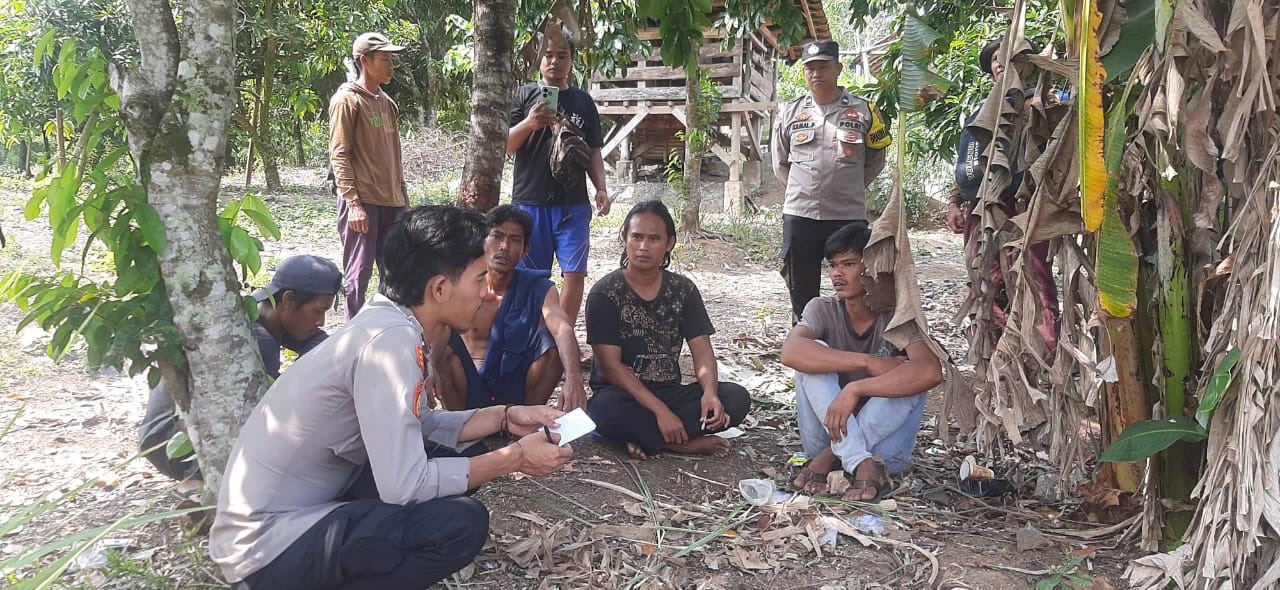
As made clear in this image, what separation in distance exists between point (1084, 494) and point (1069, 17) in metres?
1.63

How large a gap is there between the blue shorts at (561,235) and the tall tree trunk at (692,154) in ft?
14.9

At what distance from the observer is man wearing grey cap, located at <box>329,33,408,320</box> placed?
4.18m

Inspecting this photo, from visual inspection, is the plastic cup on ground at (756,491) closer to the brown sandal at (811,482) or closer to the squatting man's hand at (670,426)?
the brown sandal at (811,482)

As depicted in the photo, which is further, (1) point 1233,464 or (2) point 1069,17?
(2) point 1069,17

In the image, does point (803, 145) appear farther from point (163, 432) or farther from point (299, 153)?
point (299, 153)

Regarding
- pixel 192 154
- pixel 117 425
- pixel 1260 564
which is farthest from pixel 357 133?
pixel 1260 564

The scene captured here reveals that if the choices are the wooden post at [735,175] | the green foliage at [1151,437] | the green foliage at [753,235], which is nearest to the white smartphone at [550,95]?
the green foliage at [1151,437]

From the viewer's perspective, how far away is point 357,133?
4262 millimetres

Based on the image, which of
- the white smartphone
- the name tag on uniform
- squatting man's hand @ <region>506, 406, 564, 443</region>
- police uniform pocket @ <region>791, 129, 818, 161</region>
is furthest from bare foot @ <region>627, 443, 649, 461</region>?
the name tag on uniform

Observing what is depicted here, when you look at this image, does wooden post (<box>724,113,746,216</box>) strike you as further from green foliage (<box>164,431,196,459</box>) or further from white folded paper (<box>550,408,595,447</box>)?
green foliage (<box>164,431,196,459</box>)

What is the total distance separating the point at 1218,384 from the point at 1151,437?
27cm

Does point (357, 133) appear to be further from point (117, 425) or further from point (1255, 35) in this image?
point (1255, 35)

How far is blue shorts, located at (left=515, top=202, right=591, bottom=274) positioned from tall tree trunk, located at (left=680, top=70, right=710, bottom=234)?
4.53 m

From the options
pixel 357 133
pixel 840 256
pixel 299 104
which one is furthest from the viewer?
pixel 299 104
